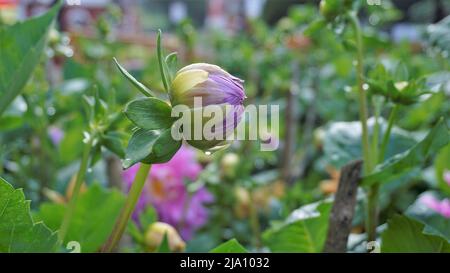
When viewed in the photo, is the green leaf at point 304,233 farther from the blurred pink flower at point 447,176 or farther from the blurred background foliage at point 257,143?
the blurred pink flower at point 447,176

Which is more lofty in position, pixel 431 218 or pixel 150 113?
pixel 150 113

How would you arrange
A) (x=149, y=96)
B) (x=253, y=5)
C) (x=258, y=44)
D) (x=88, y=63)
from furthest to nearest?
(x=253, y=5)
(x=258, y=44)
(x=88, y=63)
(x=149, y=96)

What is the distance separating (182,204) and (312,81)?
0.79 m

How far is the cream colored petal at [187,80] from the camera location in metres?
0.32

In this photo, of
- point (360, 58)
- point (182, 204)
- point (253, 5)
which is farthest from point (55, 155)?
point (253, 5)

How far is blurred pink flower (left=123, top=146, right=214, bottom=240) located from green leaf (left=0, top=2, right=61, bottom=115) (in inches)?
14.3

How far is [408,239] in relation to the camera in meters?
0.42

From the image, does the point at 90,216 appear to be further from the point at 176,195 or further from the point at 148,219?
the point at 176,195

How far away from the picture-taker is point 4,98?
47cm

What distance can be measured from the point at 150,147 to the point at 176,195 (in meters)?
0.56

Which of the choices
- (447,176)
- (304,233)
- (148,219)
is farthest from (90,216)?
(447,176)

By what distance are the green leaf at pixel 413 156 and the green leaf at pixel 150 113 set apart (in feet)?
0.60

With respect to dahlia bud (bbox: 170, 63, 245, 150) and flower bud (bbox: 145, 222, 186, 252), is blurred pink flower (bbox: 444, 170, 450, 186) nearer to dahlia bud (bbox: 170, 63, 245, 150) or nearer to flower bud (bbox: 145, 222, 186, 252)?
flower bud (bbox: 145, 222, 186, 252)
